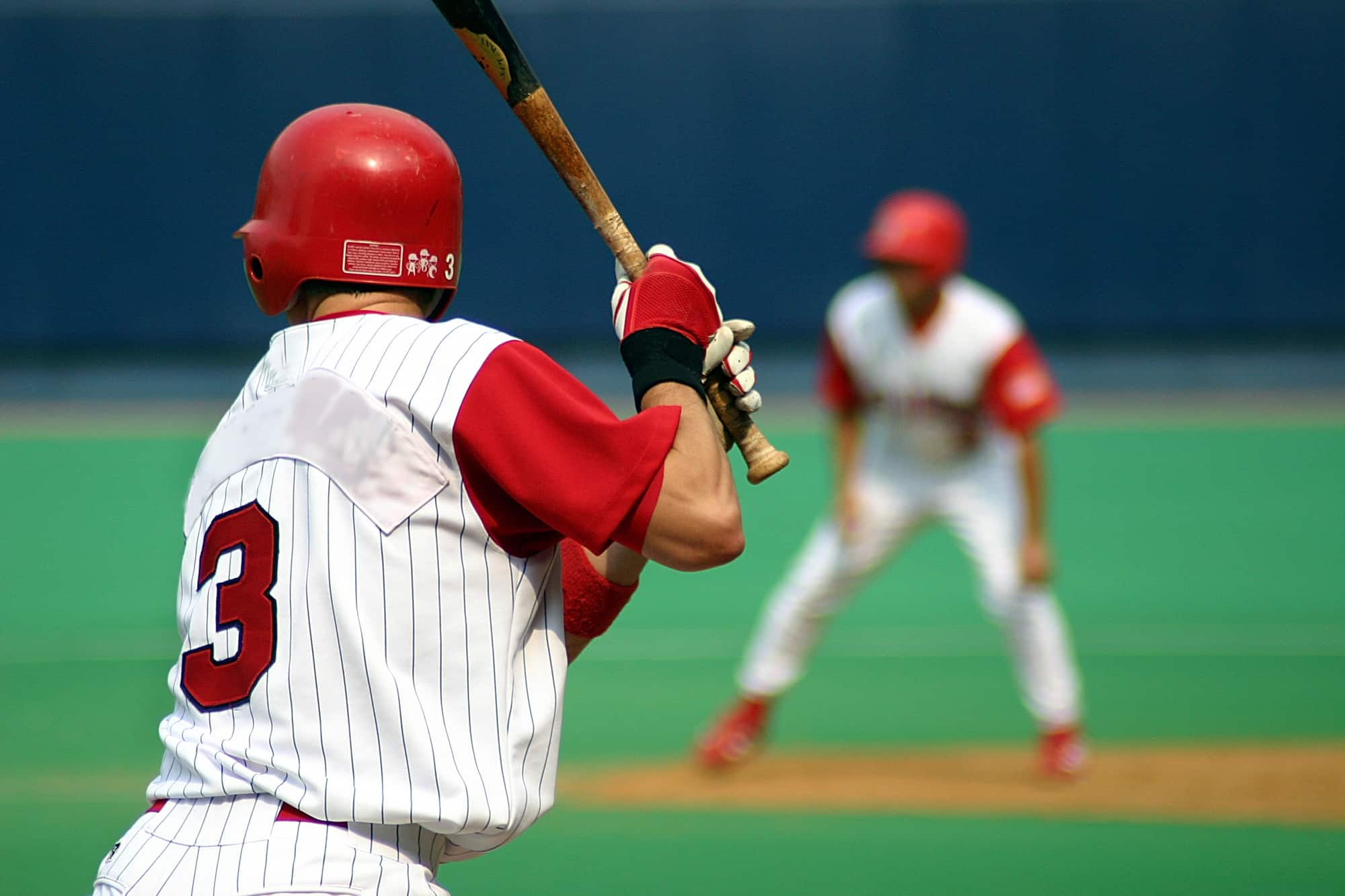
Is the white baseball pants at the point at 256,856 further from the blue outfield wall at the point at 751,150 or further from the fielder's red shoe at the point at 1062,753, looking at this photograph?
the blue outfield wall at the point at 751,150

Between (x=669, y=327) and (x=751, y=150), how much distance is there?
1397 cm

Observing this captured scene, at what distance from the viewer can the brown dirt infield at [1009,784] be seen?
224 inches

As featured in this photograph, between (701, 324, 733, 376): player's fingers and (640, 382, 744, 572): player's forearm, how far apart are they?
0.28 m

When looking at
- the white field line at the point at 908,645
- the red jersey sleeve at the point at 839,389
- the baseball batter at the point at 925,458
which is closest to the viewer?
the baseball batter at the point at 925,458

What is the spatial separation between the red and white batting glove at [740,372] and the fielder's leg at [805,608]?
12.7ft

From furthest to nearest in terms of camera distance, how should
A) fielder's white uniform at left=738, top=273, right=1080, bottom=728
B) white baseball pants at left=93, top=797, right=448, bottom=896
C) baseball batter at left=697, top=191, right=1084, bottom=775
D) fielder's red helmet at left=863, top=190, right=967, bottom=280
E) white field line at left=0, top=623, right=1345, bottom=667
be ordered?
white field line at left=0, top=623, right=1345, bottom=667
fielder's red helmet at left=863, top=190, right=967, bottom=280
fielder's white uniform at left=738, top=273, right=1080, bottom=728
baseball batter at left=697, top=191, right=1084, bottom=775
white baseball pants at left=93, top=797, right=448, bottom=896

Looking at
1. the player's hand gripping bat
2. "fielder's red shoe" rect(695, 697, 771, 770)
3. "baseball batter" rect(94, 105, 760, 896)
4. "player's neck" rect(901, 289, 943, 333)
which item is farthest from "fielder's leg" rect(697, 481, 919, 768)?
"baseball batter" rect(94, 105, 760, 896)

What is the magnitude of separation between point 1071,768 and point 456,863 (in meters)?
2.45

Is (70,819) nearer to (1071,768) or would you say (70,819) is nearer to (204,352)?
(1071,768)

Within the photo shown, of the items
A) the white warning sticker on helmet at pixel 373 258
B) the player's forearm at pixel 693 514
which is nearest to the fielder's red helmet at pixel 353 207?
the white warning sticker on helmet at pixel 373 258

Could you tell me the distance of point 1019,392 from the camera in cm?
616

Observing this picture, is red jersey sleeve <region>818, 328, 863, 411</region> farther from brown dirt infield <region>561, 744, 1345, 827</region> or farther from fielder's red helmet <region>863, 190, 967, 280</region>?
brown dirt infield <region>561, 744, 1345, 827</region>

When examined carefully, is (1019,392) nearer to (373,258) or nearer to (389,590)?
(373,258)

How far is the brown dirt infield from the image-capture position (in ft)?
18.7
